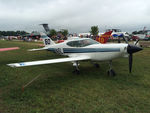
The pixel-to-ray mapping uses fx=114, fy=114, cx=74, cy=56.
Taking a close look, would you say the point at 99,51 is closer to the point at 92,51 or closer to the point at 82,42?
the point at 92,51

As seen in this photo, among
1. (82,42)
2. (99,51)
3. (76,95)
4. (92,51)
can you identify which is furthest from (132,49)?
(76,95)

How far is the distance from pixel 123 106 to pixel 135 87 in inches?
65.4

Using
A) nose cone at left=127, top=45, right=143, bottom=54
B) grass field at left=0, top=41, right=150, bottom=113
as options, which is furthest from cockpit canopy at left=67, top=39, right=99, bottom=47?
grass field at left=0, top=41, right=150, bottom=113

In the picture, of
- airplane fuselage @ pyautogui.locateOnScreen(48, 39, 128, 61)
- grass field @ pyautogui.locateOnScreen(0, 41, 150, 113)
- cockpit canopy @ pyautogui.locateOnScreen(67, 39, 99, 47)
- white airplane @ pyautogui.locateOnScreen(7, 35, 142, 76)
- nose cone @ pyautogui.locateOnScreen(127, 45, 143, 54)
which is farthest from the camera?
cockpit canopy @ pyautogui.locateOnScreen(67, 39, 99, 47)

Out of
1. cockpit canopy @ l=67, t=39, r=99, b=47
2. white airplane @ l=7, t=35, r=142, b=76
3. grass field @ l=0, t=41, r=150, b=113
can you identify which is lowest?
grass field @ l=0, t=41, r=150, b=113

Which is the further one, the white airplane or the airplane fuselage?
the airplane fuselage

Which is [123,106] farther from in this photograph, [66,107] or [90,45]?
[90,45]

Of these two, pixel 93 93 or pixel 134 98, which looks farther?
pixel 93 93

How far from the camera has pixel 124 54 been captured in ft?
18.4

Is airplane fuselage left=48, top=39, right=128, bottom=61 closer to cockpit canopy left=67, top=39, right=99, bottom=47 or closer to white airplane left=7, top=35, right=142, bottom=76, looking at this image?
white airplane left=7, top=35, right=142, bottom=76

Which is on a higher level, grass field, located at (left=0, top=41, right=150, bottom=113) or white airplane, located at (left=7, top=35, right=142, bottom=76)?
white airplane, located at (left=7, top=35, right=142, bottom=76)

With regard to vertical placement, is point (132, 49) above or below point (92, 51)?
above

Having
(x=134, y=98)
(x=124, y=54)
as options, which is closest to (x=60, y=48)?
(x=124, y=54)

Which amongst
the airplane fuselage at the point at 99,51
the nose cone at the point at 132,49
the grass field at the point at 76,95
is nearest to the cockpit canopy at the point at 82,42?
the airplane fuselage at the point at 99,51
